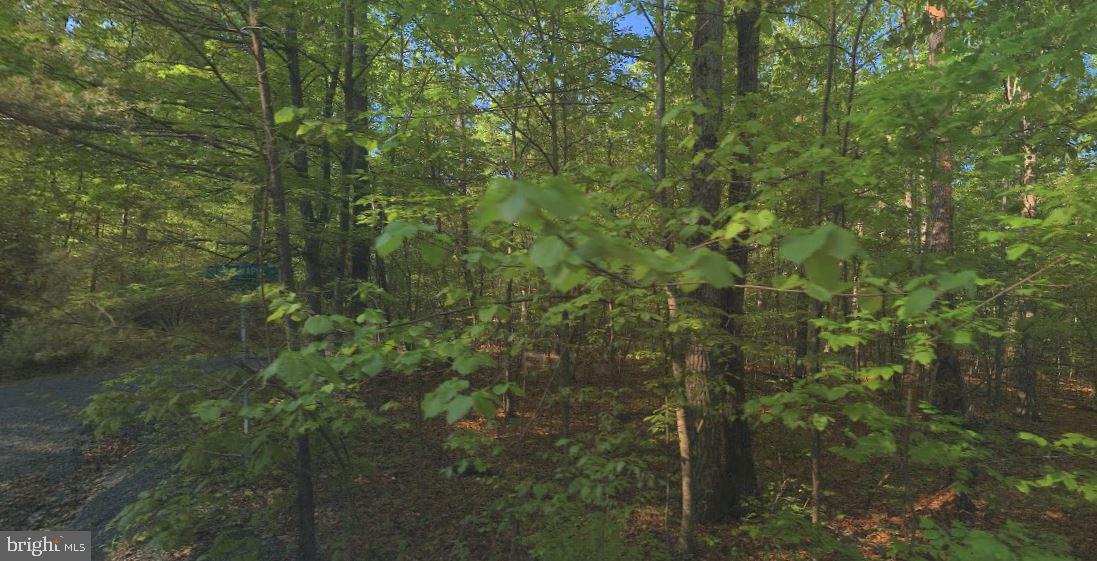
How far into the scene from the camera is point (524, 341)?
3.23 metres

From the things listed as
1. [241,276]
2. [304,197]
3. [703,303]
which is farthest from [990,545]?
[304,197]

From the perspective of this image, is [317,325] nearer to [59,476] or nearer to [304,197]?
[304,197]

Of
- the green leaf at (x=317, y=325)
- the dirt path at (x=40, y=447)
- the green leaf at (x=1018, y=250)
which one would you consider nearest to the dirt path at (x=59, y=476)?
the dirt path at (x=40, y=447)

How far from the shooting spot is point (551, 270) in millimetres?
1110

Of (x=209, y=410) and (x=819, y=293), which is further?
(x=209, y=410)

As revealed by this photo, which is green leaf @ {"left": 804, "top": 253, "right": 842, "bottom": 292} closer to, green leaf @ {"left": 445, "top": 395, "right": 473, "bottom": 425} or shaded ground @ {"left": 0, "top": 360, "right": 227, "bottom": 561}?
green leaf @ {"left": 445, "top": 395, "right": 473, "bottom": 425}

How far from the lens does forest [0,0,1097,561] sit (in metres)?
2.42

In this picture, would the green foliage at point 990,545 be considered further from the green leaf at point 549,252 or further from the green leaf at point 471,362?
the green leaf at point 549,252

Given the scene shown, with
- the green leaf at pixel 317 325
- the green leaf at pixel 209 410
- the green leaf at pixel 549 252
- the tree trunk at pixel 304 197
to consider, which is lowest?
the green leaf at pixel 209 410

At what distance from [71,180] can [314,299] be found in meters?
4.21
